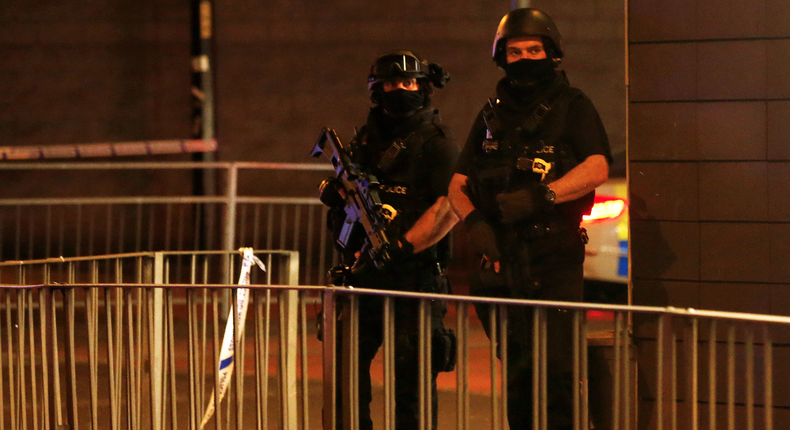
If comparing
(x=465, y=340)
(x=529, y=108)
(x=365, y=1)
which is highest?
(x=365, y=1)

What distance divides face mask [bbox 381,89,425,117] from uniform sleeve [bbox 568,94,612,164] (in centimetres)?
74

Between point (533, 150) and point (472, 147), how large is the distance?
32 centimetres

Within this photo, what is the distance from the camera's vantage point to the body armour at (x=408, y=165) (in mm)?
3793

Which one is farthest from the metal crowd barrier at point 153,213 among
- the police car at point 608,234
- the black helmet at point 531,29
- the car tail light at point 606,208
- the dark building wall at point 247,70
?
the black helmet at point 531,29

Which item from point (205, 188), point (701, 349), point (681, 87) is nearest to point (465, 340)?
point (701, 349)

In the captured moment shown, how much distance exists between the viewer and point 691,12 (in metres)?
3.64

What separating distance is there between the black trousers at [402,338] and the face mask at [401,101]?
700mm

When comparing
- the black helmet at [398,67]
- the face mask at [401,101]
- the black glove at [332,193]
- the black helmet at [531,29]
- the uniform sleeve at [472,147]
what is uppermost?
the black helmet at [531,29]

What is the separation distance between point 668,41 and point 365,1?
25.4 ft

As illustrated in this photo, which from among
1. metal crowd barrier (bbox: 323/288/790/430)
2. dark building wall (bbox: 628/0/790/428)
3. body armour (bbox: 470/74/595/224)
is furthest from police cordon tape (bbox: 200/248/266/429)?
dark building wall (bbox: 628/0/790/428)

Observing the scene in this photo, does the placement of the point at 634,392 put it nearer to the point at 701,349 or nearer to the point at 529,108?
the point at 701,349

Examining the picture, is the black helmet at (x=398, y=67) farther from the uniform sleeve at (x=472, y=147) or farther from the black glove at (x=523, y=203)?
the black glove at (x=523, y=203)

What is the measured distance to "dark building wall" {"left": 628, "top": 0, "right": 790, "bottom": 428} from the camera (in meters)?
3.56

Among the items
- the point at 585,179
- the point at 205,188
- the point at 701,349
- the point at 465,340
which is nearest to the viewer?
the point at 465,340
